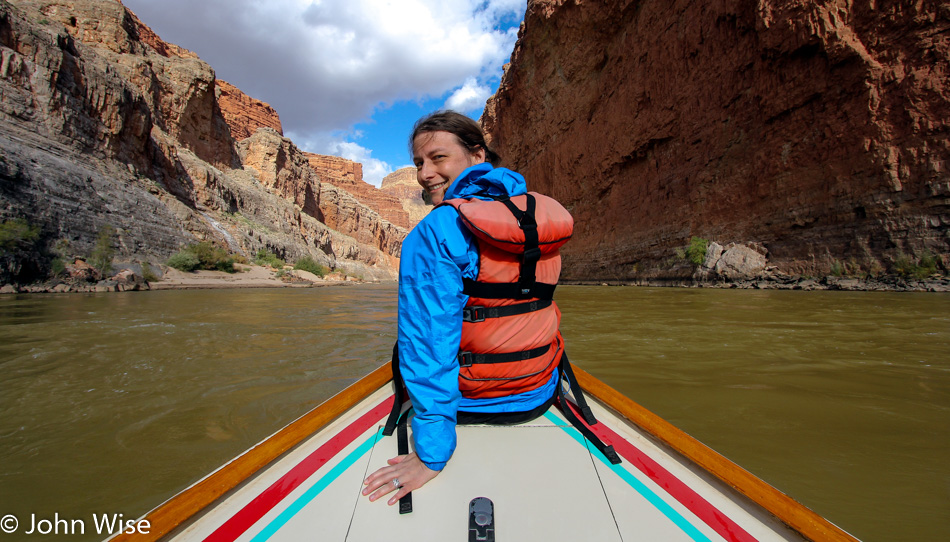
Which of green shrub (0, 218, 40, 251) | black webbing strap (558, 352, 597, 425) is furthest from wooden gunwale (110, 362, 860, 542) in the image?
green shrub (0, 218, 40, 251)

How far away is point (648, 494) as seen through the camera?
3.20 ft

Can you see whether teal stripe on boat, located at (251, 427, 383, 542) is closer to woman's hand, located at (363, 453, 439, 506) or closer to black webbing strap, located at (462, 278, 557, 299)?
woman's hand, located at (363, 453, 439, 506)

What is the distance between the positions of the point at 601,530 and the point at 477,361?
1.81 feet

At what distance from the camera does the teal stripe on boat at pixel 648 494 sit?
2.80 feet

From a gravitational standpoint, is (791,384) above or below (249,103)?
below

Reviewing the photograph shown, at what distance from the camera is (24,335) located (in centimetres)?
434

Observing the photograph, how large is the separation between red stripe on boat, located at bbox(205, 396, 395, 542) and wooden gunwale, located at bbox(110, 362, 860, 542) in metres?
0.09

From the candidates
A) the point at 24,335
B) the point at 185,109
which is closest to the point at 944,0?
the point at 24,335

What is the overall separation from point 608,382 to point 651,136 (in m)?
17.5

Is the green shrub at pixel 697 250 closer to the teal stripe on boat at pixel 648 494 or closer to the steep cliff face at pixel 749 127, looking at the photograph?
the steep cliff face at pixel 749 127

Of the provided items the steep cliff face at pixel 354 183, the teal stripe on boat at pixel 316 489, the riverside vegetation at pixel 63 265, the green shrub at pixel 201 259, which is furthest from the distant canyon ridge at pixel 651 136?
the steep cliff face at pixel 354 183

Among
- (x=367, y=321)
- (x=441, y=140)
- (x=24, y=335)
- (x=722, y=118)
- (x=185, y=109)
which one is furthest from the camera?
(x=185, y=109)

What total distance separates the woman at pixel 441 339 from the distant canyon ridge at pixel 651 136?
12271 millimetres

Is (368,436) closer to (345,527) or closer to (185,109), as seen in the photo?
(345,527)
